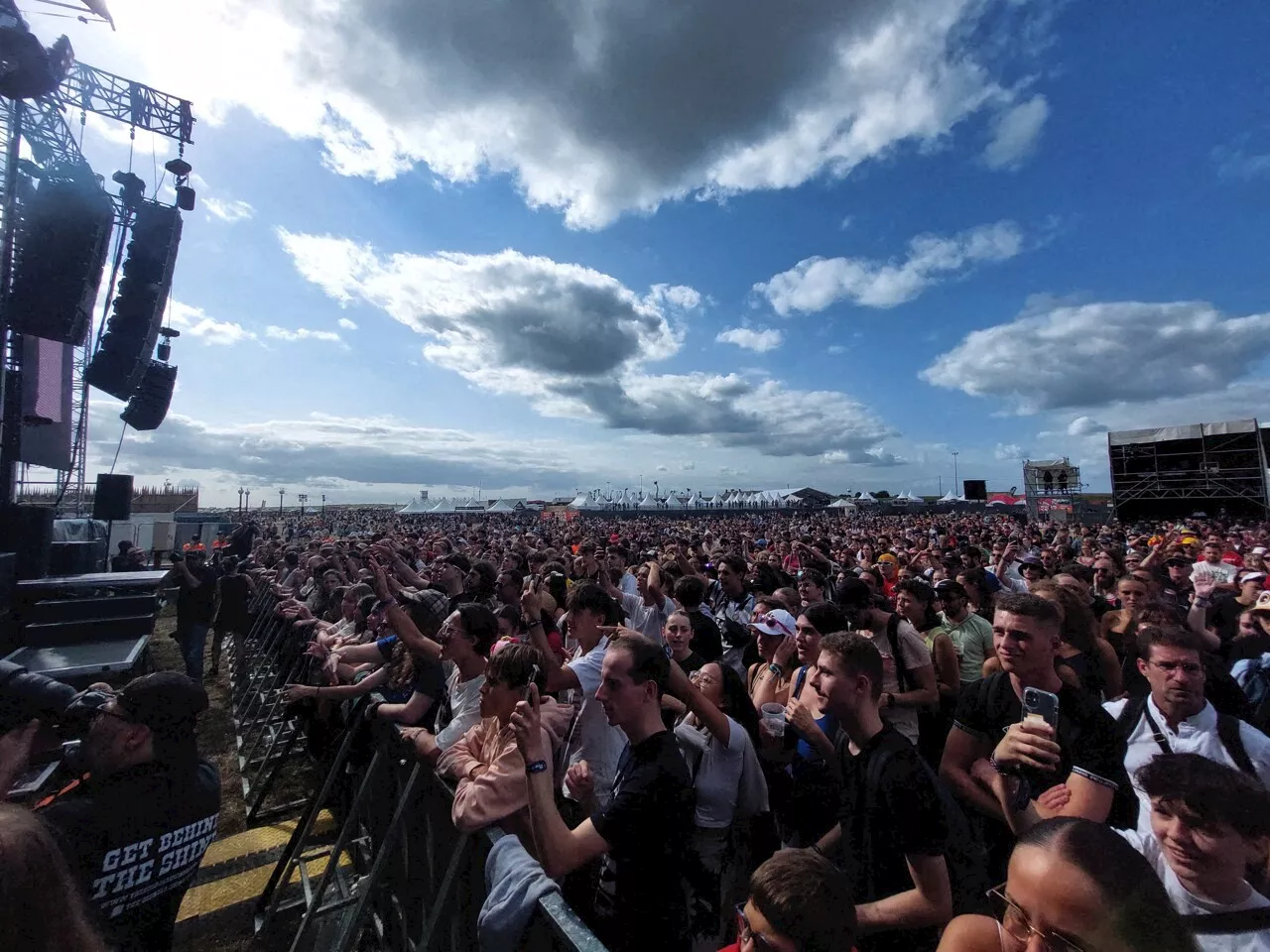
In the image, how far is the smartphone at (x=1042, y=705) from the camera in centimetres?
189

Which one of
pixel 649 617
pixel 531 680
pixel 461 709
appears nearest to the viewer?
pixel 531 680

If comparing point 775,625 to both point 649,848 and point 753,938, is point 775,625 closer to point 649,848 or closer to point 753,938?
point 649,848

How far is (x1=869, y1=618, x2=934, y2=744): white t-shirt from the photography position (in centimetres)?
368

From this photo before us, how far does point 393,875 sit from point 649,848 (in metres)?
2.07

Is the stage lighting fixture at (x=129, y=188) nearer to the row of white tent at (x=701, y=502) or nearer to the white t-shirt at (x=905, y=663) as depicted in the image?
the white t-shirt at (x=905, y=663)

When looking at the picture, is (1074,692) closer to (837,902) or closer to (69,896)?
(837,902)

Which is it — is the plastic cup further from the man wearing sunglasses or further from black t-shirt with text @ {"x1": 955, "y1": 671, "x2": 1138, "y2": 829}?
the man wearing sunglasses

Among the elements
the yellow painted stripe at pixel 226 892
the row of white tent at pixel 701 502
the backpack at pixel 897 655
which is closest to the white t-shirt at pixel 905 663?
the backpack at pixel 897 655

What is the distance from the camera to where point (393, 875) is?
3.10 meters

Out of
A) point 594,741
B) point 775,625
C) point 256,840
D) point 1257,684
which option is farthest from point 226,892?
point 1257,684

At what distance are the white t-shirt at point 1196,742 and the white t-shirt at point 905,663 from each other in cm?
128

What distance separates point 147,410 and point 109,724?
18.3m

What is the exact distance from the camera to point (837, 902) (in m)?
1.39

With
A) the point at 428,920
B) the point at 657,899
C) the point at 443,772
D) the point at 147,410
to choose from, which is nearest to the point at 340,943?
the point at 428,920
